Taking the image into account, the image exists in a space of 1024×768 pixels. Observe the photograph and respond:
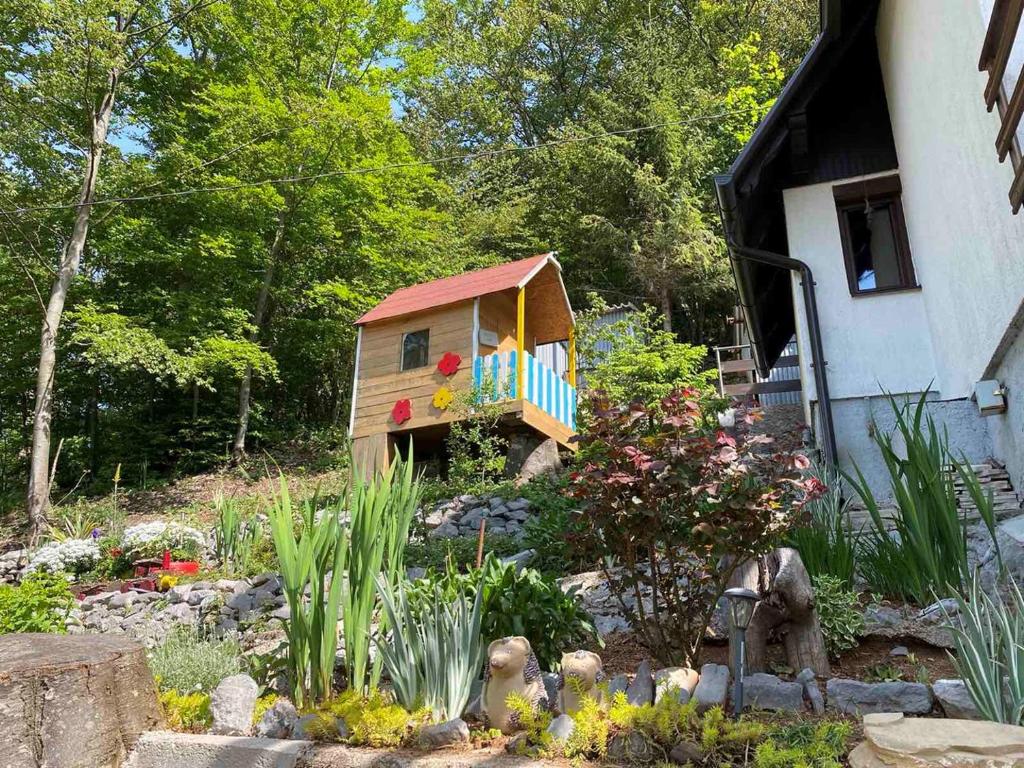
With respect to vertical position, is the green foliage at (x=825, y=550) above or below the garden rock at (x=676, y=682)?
above

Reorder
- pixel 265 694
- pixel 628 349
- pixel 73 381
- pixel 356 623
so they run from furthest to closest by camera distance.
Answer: pixel 73 381
pixel 628 349
pixel 265 694
pixel 356 623

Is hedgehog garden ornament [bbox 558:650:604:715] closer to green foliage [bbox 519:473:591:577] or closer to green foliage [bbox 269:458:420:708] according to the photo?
green foliage [bbox 269:458:420:708]

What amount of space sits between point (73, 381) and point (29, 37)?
274 inches

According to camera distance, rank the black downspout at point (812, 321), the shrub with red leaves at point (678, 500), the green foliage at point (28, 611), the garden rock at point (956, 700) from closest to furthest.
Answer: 1. the garden rock at point (956, 700)
2. the shrub with red leaves at point (678, 500)
3. the green foliage at point (28, 611)
4. the black downspout at point (812, 321)

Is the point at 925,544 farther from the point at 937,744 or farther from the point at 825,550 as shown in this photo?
the point at 937,744

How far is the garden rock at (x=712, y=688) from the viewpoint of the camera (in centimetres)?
271

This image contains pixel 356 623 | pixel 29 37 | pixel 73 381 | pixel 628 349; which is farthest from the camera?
pixel 73 381

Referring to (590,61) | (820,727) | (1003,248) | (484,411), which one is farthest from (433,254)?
(820,727)

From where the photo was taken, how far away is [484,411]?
34.0 feet

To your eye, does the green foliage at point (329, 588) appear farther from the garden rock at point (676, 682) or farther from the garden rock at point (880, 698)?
the garden rock at point (880, 698)

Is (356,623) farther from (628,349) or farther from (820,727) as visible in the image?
(628,349)

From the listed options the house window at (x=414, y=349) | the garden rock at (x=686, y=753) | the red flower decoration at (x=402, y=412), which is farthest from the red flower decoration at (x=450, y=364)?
the garden rock at (x=686, y=753)

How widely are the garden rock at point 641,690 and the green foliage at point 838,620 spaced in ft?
2.90

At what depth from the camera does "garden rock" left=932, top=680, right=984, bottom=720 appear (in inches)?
100
